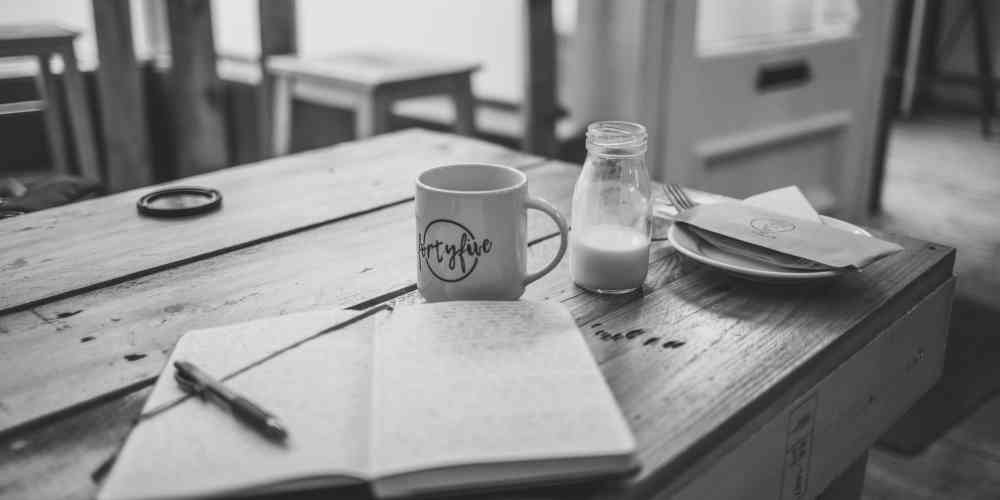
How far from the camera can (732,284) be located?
0.77 metres

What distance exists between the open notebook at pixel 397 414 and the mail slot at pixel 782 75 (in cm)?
202

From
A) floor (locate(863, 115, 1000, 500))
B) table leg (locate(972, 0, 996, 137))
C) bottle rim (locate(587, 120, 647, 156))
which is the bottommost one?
floor (locate(863, 115, 1000, 500))

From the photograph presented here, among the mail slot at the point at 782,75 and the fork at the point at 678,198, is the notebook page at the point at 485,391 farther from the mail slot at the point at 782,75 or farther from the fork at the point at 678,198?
the mail slot at the point at 782,75

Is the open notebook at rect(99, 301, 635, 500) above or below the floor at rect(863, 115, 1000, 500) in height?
above

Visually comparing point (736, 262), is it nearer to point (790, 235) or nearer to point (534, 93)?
point (790, 235)

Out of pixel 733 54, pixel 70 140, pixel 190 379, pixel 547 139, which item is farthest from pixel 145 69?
pixel 190 379

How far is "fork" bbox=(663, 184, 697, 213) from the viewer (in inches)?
37.3

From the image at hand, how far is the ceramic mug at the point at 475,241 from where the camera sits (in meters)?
0.66

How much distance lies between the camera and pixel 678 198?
3.17ft

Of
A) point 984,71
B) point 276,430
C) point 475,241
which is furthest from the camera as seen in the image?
point 984,71

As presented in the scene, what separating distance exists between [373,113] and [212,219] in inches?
41.8

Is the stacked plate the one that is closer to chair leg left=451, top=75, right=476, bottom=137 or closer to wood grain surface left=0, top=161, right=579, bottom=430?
wood grain surface left=0, top=161, right=579, bottom=430

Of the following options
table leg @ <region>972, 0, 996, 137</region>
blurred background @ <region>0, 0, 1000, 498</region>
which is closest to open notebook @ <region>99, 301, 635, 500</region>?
blurred background @ <region>0, 0, 1000, 498</region>

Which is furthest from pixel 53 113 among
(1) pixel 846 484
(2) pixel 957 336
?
(2) pixel 957 336
